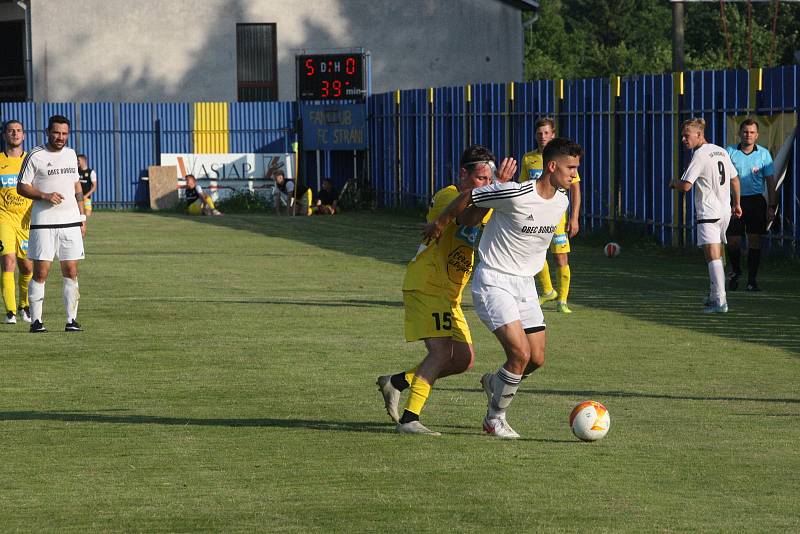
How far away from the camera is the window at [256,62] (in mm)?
46094

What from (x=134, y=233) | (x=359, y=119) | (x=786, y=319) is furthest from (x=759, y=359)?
(x=359, y=119)

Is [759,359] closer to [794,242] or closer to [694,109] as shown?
[794,242]

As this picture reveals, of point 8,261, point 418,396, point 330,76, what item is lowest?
point 418,396

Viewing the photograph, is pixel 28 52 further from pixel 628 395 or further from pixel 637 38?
pixel 637 38

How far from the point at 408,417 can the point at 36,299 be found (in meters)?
6.40

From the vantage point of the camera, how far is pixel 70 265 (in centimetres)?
1455

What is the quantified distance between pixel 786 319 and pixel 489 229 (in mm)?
7304

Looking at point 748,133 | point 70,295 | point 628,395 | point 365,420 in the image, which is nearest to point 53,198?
point 70,295

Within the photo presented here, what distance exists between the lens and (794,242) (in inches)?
835

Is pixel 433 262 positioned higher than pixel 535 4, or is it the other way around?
pixel 535 4

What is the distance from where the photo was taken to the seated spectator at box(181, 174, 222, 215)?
37.5 metres

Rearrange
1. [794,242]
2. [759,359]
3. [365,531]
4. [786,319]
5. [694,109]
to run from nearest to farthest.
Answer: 1. [365,531]
2. [759,359]
3. [786,319]
4. [794,242]
5. [694,109]

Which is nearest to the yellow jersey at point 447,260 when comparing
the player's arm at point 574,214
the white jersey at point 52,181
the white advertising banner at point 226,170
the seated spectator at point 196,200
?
the player's arm at point 574,214

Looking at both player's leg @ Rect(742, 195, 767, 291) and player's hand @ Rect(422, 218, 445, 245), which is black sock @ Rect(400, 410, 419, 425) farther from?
player's leg @ Rect(742, 195, 767, 291)
